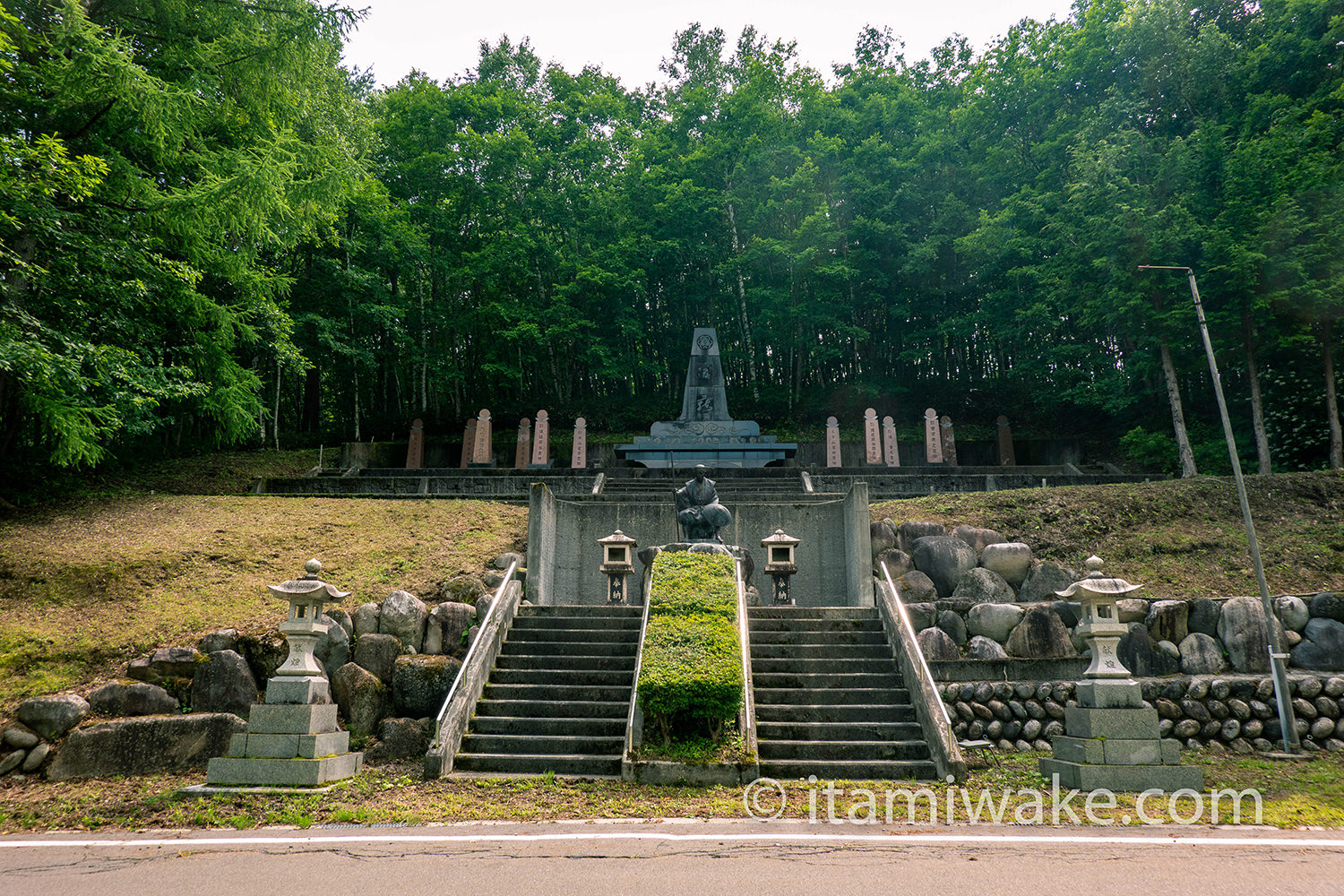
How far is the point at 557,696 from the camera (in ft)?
30.3

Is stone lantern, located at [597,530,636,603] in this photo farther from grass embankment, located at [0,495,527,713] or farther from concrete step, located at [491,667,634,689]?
grass embankment, located at [0,495,527,713]

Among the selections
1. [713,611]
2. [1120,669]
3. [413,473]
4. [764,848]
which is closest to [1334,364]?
[1120,669]

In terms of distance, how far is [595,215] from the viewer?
104 ft

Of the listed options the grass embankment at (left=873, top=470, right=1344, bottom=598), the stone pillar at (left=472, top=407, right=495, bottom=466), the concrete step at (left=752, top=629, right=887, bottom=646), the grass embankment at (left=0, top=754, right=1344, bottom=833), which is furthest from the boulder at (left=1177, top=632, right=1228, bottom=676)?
the stone pillar at (left=472, top=407, right=495, bottom=466)

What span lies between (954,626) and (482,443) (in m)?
16.1

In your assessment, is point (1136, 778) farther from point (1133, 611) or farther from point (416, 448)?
point (416, 448)

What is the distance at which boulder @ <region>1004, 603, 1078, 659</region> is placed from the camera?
1025 cm

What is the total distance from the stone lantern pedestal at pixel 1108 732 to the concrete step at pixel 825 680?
2.04 m

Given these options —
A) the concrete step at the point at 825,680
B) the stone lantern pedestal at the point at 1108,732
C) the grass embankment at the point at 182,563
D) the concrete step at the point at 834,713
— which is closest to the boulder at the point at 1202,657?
the stone lantern pedestal at the point at 1108,732

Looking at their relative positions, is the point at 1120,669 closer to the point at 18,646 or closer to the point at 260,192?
the point at 18,646

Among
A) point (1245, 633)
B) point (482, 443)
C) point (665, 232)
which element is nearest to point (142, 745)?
point (1245, 633)

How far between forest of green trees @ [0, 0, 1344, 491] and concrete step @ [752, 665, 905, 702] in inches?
436

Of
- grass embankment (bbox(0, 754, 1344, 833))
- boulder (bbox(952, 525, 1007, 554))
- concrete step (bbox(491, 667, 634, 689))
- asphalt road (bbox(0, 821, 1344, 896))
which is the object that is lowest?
grass embankment (bbox(0, 754, 1344, 833))

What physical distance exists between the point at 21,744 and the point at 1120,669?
1201 centimetres
